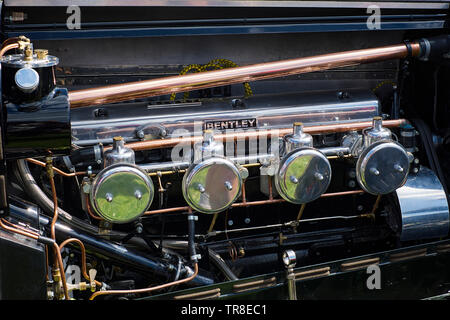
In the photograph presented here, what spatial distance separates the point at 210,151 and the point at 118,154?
0.30 m

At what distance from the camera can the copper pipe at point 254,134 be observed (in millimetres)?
2076

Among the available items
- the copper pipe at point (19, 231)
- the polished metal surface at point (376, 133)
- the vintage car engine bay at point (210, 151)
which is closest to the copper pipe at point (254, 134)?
the vintage car engine bay at point (210, 151)

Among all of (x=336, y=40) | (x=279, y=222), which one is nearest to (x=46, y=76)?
(x=279, y=222)

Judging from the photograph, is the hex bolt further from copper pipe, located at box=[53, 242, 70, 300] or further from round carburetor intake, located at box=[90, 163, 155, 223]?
copper pipe, located at box=[53, 242, 70, 300]

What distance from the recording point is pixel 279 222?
95.4 inches

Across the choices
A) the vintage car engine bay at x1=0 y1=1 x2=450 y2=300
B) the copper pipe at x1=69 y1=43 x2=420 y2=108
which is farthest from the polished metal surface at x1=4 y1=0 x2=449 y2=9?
the copper pipe at x1=69 y1=43 x2=420 y2=108

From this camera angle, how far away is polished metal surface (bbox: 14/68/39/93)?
5.44 feet

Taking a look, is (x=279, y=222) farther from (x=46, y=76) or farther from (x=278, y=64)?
(x=46, y=76)

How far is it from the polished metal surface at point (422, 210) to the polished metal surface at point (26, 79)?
4.72ft

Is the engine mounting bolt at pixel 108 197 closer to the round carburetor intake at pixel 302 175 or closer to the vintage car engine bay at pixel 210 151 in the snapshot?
the vintage car engine bay at pixel 210 151

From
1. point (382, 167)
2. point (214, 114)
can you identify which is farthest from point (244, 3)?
point (382, 167)

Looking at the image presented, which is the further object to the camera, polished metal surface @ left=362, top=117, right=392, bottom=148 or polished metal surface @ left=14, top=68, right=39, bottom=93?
polished metal surface @ left=362, top=117, right=392, bottom=148
